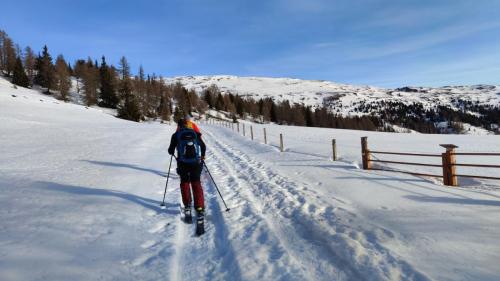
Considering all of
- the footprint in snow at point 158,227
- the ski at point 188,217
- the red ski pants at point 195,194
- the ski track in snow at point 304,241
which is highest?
the red ski pants at point 195,194

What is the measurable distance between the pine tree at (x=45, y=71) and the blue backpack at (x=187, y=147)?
9121 cm

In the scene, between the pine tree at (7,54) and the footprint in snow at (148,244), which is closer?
the footprint in snow at (148,244)

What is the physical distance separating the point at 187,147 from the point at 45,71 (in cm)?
9504

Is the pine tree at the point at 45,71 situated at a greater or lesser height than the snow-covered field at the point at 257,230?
greater

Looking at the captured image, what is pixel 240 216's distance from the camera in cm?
751

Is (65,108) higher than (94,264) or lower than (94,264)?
higher

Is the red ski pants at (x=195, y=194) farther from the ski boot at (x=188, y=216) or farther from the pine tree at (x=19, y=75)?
the pine tree at (x=19, y=75)

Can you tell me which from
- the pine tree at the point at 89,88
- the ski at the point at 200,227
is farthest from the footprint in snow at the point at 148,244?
the pine tree at the point at 89,88

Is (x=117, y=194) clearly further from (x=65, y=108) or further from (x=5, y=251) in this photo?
(x=65, y=108)

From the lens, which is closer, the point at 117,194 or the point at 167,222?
the point at 167,222

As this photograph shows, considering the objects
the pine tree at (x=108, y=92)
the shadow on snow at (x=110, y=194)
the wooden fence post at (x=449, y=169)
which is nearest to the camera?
the shadow on snow at (x=110, y=194)

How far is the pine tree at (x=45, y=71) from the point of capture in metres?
84.5

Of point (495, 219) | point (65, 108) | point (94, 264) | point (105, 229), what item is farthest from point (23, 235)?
point (65, 108)

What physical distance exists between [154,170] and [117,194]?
4.33 m
